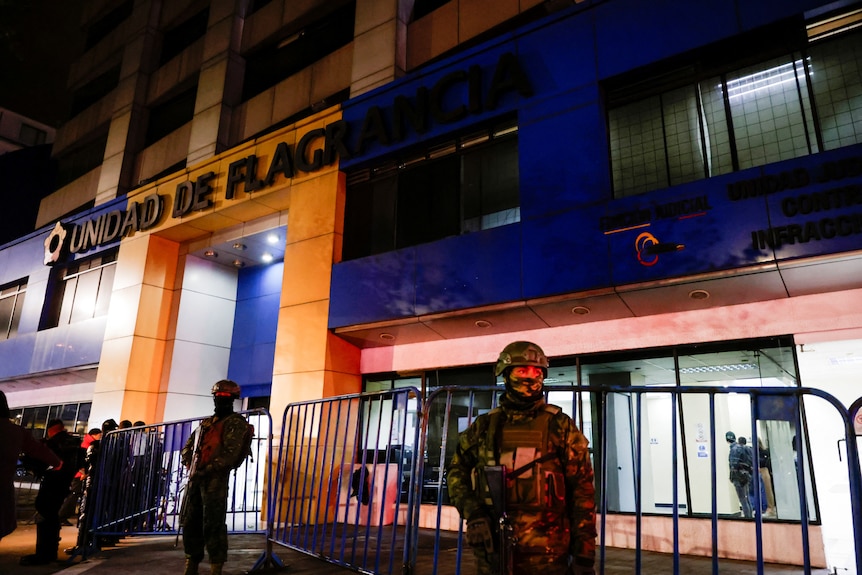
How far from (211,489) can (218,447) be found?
44 cm

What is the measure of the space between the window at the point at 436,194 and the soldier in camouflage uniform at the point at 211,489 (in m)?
6.79

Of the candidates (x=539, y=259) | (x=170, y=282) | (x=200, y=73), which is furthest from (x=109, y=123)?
(x=539, y=259)

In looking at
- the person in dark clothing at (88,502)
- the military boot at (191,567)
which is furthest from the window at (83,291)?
the military boot at (191,567)

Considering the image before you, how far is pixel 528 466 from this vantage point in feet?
11.6

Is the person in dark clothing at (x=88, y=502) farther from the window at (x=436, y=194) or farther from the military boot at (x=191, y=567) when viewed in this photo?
the window at (x=436, y=194)

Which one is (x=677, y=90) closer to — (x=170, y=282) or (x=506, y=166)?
(x=506, y=166)

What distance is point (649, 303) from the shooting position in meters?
9.41

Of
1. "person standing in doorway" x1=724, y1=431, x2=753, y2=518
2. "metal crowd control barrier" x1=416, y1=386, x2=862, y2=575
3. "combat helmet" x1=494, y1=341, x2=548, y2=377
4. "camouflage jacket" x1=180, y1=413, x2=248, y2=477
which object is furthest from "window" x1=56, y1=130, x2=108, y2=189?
"combat helmet" x1=494, y1=341, x2=548, y2=377

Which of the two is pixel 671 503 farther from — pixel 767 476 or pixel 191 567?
pixel 191 567

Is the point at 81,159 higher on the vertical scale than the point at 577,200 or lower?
higher

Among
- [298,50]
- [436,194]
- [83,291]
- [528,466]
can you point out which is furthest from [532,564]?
[83,291]

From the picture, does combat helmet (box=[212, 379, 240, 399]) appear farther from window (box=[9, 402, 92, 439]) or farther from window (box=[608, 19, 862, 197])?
window (box=[9, 402, 92, 439])

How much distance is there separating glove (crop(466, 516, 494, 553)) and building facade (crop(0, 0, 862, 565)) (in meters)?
2.18

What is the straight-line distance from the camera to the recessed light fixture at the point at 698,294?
8.81m
